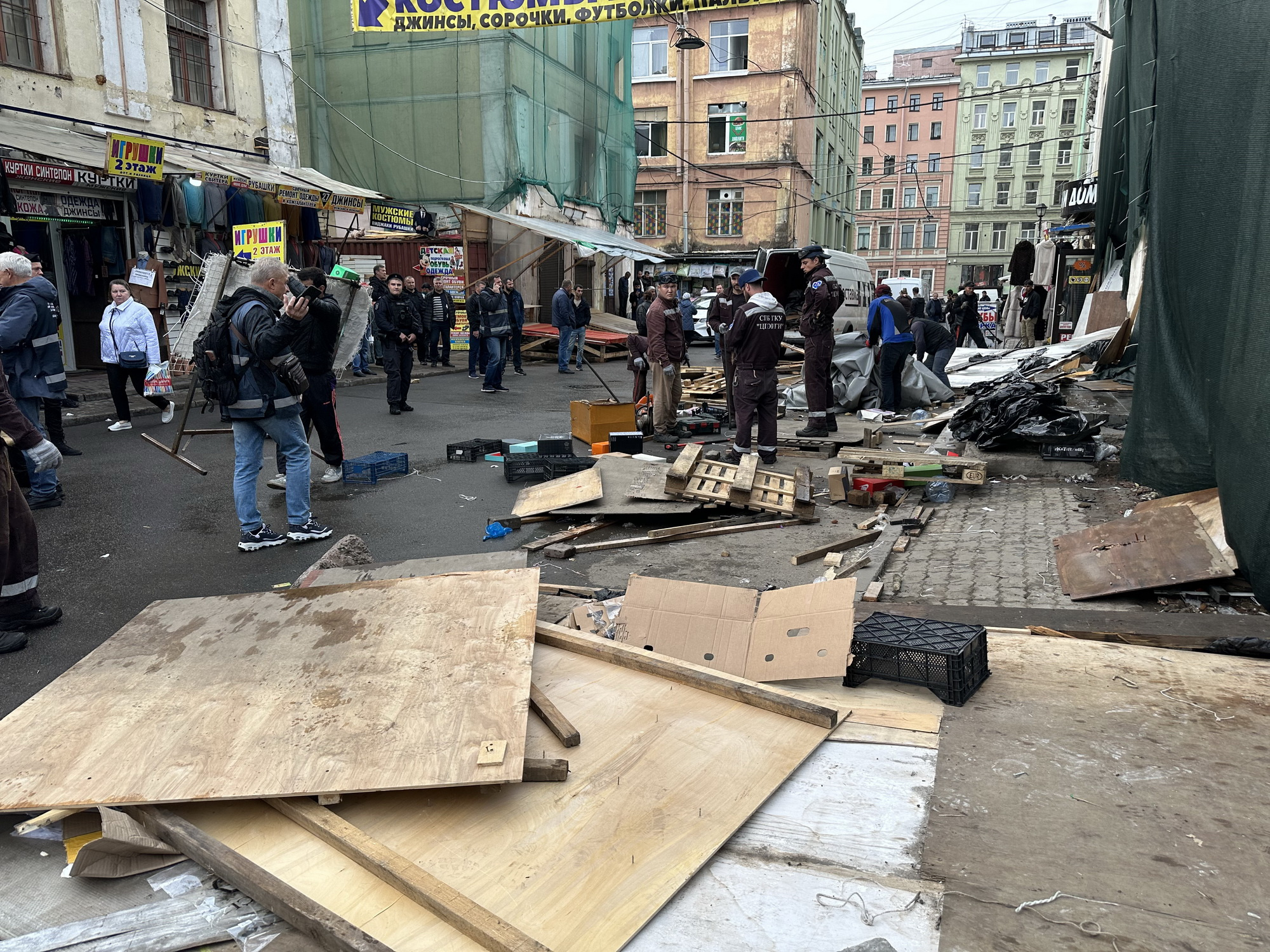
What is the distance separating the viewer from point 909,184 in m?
73.4

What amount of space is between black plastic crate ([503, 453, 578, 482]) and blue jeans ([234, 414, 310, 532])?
2.28 metres

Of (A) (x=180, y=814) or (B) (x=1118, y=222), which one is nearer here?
(A) (x=180, y=814)

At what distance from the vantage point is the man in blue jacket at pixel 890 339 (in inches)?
489

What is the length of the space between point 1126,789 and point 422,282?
2094 centimetres

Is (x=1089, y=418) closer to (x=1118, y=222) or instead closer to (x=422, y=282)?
(x=1118, y=222)

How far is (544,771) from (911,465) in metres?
6.05

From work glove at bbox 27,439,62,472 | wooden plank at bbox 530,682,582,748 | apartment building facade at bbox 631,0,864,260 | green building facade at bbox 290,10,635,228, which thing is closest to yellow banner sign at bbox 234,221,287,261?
work glove at bbox 27,439,62,472

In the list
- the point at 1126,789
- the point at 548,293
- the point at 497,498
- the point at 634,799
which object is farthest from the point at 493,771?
the point at 548,293

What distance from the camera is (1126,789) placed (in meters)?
2.94

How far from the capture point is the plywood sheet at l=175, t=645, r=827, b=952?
2350 mm

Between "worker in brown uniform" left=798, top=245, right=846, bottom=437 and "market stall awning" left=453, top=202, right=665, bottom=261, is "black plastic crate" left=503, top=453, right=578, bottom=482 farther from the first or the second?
"market stall awning" left=453, top=202, right=665, bottom=261

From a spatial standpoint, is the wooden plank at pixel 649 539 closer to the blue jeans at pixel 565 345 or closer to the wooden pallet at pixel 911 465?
the wooden pallet at pixel 911 465

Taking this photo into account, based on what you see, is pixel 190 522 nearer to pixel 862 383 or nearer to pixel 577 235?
pixel 862 383

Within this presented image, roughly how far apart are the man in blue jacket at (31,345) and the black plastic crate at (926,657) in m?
6.81
